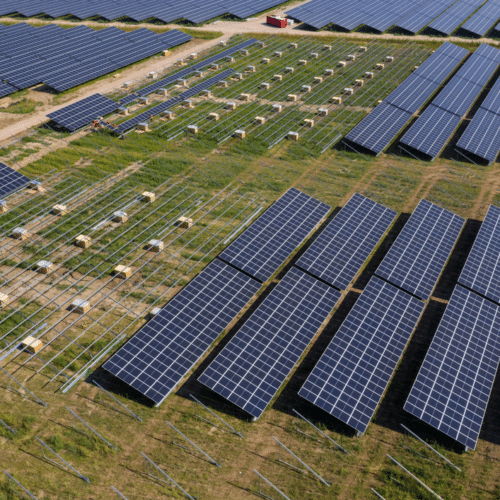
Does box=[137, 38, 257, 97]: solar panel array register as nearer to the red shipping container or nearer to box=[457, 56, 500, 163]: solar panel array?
the red shipping container

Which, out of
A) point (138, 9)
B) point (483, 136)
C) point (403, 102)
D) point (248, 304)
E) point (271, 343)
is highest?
point (138, 9)

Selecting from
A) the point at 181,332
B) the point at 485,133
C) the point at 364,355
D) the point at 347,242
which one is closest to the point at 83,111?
the point at 347,242

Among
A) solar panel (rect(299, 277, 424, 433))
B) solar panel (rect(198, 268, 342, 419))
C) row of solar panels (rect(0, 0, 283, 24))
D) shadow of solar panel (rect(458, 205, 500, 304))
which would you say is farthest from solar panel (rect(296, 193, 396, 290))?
row of solar panels (rect(0, 0, 283, 24))

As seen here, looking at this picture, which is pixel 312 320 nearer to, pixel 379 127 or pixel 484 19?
pixel 379 127

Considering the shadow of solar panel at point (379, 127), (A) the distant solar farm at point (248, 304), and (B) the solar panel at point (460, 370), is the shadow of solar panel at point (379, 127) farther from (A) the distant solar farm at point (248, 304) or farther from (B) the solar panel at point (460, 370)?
(B) the solar panel at point (460, 370)

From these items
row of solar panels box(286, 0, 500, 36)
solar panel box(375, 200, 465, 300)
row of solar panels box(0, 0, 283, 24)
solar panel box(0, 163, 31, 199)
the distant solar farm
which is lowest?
the distant solar farm

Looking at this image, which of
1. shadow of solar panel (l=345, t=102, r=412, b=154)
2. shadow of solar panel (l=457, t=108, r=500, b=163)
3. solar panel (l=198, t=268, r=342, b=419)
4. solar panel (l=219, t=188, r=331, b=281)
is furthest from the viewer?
shadow of solar panel (l=345, t=102, r=412, b=154)
